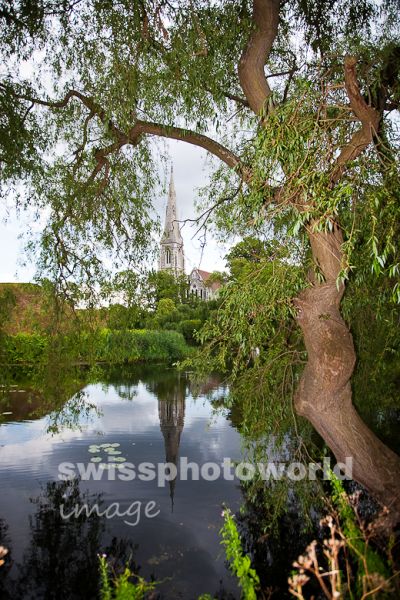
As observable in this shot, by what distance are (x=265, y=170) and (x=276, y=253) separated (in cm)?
82

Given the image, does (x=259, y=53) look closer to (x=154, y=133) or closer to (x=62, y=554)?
(x=154, y=133)

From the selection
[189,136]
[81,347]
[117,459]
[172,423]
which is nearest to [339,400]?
[189,136]

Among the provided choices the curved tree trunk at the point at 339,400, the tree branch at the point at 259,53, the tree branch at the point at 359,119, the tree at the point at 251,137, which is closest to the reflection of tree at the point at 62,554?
the curved tree trunk at the point at 339,400

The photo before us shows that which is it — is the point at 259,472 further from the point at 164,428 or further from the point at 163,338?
the point at 163,338

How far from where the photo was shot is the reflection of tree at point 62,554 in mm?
4102

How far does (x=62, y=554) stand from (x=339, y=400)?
3.32 metres

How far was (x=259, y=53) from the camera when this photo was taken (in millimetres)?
3967

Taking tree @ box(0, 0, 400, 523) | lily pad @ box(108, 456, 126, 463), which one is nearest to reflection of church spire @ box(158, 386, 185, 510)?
lily pad @ box(108, 456, 126, 463)

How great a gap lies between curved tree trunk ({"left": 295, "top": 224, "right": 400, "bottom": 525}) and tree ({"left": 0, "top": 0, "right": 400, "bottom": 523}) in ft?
0.04

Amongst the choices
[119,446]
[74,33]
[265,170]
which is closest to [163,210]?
[74,33]

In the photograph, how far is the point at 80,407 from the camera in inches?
214

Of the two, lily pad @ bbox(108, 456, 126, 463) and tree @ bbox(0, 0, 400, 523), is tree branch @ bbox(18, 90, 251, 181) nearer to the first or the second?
tree @ bbox(0, 0, 400, 523)

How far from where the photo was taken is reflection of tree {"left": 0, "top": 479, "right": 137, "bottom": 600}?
410cm

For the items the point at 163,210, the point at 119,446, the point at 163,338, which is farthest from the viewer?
the point at 163,338
